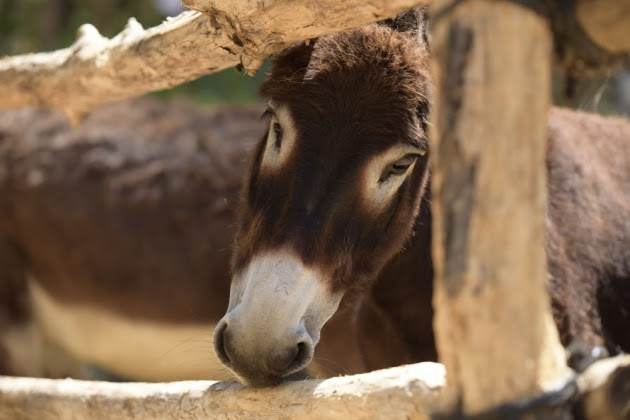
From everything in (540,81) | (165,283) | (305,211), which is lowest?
(165,283)

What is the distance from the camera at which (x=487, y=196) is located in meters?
1.06

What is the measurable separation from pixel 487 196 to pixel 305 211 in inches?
31.0

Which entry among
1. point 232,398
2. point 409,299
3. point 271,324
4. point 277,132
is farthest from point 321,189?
Result: point 409,299

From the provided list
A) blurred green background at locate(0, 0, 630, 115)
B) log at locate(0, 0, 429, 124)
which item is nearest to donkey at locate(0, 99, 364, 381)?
log at locate(0, 0, 429, 124)

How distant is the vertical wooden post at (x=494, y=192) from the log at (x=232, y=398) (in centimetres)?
20

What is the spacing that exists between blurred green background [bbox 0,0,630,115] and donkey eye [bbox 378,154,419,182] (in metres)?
4.85

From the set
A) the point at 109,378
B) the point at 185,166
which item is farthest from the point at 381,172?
the point at 109,378

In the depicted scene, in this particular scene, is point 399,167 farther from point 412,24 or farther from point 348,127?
point 412,24

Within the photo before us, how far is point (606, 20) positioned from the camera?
3.71 ft

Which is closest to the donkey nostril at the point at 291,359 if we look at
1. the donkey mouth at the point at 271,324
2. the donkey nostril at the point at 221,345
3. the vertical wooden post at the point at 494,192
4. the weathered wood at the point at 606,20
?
the donkey mouth at the point at 271,324

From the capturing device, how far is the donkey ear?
2.07m

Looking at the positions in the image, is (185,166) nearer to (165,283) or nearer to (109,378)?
(165,283)

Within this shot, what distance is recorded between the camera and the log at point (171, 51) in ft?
5.22

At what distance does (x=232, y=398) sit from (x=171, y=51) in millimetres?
911
